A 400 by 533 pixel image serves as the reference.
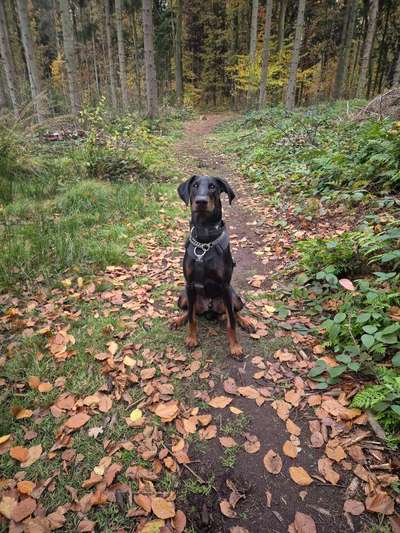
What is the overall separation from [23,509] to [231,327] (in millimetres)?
2017

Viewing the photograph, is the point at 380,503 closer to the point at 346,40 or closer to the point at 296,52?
the point at 296,52

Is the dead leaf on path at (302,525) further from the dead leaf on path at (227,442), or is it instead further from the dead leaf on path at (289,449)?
the dead leaf on path at (227,442)

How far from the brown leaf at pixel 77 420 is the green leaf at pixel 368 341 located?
230 cm

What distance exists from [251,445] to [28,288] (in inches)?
125

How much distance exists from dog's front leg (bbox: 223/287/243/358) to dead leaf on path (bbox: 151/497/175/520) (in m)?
1.38

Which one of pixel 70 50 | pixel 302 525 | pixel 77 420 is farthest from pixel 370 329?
pixel 70 50

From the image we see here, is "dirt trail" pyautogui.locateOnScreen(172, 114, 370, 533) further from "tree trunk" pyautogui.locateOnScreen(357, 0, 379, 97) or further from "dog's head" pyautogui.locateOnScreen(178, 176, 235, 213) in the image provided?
"tree trunk" pyautogui.locateOnScreen(357, 0, 379, 97)

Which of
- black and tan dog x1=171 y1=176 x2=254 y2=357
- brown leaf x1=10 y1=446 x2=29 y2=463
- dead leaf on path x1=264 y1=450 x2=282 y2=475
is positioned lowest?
dead leaf on path x1=264 y1=450 x2=282 y2=475

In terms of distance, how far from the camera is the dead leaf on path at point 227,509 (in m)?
1.92

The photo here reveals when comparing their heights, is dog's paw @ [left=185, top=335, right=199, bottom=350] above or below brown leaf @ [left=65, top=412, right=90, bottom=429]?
above

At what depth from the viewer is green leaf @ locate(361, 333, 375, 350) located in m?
2.55

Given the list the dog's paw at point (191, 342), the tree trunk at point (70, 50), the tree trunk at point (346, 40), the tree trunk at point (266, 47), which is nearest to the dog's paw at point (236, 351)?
the dog's paw at point (191, 342)

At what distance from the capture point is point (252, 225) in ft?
20.1

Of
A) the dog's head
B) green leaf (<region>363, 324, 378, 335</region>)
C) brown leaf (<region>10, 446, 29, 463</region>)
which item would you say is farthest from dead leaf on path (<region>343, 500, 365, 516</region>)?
the dog's head
